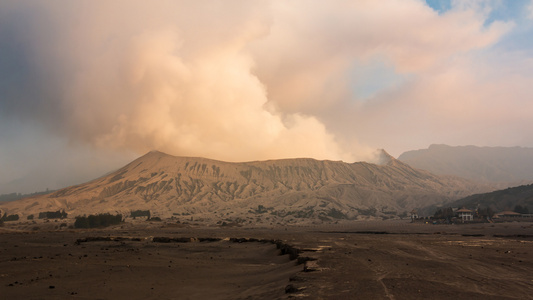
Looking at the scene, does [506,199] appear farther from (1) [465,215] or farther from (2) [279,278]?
(2) [279,278]

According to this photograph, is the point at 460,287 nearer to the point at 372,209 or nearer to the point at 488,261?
the point at 488,261

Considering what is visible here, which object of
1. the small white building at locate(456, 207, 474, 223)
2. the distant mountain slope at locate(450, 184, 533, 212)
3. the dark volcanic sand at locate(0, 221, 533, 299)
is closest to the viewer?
the dark volcanic sand at locate(0, 221, 533, 299)

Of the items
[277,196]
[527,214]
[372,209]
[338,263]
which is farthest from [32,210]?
[527,214]

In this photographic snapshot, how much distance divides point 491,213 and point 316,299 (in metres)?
111

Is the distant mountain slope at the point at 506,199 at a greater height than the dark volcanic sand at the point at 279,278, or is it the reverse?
the distant mountain slope at the point at 506,199

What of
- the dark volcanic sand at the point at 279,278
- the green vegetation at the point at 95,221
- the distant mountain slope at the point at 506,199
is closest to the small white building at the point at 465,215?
the distant mountain slope at the point at 506,199

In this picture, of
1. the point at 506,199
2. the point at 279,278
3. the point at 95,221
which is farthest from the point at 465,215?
the point at 95,221

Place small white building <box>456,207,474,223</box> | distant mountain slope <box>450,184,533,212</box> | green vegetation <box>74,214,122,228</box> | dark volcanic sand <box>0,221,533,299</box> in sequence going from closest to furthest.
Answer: dark volcanic sand <box>0,221,533,299</box> → green vegetation <box>74,214,122,228</box> → small white building <box>456,207,474,223</box> → distant mountain slope <box>450,184,533,212</box>

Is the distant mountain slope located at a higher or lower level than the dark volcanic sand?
higher

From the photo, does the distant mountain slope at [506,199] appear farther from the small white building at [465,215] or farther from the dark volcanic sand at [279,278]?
the dark volcanic sand at [279,278]

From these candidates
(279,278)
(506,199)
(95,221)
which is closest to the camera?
(279,278)

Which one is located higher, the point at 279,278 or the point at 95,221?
the point at 95,221

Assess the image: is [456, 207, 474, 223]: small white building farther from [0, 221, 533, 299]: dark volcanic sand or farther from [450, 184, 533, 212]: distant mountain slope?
[0, 221, 533, 299]: dark volcanic sand

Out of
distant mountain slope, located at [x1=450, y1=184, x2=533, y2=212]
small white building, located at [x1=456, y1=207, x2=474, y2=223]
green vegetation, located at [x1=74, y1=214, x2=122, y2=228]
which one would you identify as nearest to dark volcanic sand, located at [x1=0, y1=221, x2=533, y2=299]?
green vegetation, located at [x1=74, y1=214, x2=122, y2=228]
